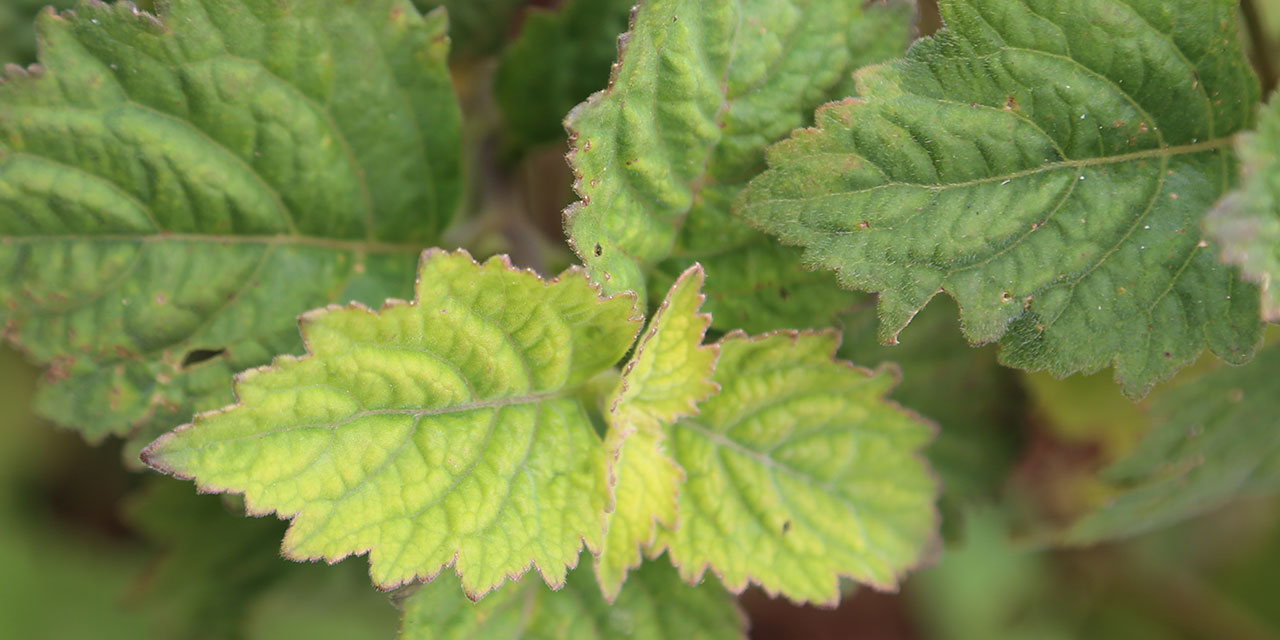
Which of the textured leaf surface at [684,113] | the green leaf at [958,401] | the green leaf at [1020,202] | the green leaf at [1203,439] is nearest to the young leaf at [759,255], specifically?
the textured leaf surface at [684,113]

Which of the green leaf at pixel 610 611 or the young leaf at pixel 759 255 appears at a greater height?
the young leaf at pixel 759 255

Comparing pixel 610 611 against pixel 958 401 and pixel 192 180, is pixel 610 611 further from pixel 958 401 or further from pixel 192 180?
pixel 192 180

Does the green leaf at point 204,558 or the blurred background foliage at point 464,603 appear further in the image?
the green leaf at point 204,558

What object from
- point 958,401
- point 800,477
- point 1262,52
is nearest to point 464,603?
point 800,477

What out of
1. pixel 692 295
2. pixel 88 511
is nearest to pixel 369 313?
pixel 692 295

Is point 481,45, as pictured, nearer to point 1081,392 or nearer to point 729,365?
point 729,365

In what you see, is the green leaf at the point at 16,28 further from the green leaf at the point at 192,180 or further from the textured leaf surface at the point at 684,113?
the textured leaf surface at the point at 684,113
